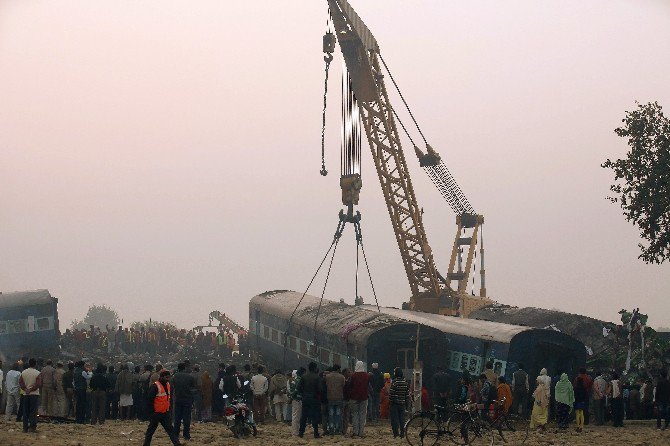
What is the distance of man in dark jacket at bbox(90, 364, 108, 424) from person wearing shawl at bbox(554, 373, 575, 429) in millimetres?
10823

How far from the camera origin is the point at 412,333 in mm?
28172

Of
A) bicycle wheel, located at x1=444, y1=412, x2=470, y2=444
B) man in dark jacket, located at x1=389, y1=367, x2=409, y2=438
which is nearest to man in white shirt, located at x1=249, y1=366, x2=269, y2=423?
man in dark jacket, located at x1=389, y1=367, x2=409, y2=438

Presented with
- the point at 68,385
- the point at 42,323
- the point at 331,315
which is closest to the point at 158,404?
the point at 68,385

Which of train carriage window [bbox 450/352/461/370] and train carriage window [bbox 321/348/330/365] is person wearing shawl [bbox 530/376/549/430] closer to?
train carriage window [bbox 450/352/461/370]

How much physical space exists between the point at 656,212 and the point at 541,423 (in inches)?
642

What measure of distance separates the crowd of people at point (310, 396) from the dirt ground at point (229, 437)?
15.3 inches

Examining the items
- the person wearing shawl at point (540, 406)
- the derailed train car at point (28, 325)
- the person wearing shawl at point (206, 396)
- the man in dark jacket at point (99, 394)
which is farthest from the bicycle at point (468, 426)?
the derailed train car at point (28, 325)

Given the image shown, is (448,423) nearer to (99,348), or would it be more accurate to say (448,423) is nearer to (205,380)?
(205,380)

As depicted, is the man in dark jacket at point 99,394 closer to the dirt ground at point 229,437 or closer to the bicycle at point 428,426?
the dirt ground at point 229,437

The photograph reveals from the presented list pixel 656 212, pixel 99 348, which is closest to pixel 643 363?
pixel 656 212

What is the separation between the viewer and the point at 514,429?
21562mm

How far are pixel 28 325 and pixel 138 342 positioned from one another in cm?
889

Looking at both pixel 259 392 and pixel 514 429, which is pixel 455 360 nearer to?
pixel 514 429

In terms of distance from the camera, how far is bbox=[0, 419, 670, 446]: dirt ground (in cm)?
1900
